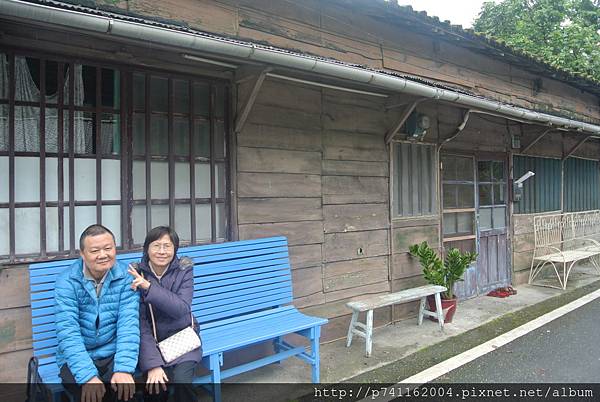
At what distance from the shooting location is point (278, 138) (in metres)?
4.12

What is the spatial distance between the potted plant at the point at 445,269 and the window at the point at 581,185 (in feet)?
15.8

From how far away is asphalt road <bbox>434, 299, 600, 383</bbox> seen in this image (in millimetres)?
3570

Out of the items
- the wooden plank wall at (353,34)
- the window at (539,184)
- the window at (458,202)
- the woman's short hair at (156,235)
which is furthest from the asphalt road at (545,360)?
the wooden plank wall at (353,34)

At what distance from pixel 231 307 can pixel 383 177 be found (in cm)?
252

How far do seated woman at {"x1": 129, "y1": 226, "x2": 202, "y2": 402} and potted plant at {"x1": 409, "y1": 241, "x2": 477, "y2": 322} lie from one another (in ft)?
10.5

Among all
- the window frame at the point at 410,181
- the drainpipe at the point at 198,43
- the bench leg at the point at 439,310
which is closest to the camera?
the drainpipe at the point at 198,43

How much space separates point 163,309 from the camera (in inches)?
102

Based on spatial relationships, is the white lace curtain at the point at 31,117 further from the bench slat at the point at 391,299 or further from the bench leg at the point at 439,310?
the bench leg at the point at 439,310

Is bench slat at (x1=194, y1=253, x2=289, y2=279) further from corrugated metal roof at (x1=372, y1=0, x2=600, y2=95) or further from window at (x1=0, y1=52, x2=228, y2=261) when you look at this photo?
corrugated metal roof at (x1=372, y1=0, x2=600, y2=95)

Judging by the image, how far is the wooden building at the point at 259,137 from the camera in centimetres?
291

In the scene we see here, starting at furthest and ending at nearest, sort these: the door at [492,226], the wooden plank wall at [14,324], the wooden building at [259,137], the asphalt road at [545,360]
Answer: the door at [492,226] → the asphalt road at [545,360] → the wooden building at [259,137] → the wooden plank wall at [14,324]

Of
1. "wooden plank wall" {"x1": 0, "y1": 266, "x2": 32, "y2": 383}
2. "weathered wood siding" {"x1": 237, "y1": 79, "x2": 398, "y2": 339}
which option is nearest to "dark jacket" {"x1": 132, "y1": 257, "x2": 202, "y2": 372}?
"wooden plank wall" {"x1": 0, "y1": 266, "x2": 32, "y2": 383}

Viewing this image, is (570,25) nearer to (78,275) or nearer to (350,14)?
(350,14)

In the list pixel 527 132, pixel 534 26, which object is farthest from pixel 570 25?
pixel 527 132
